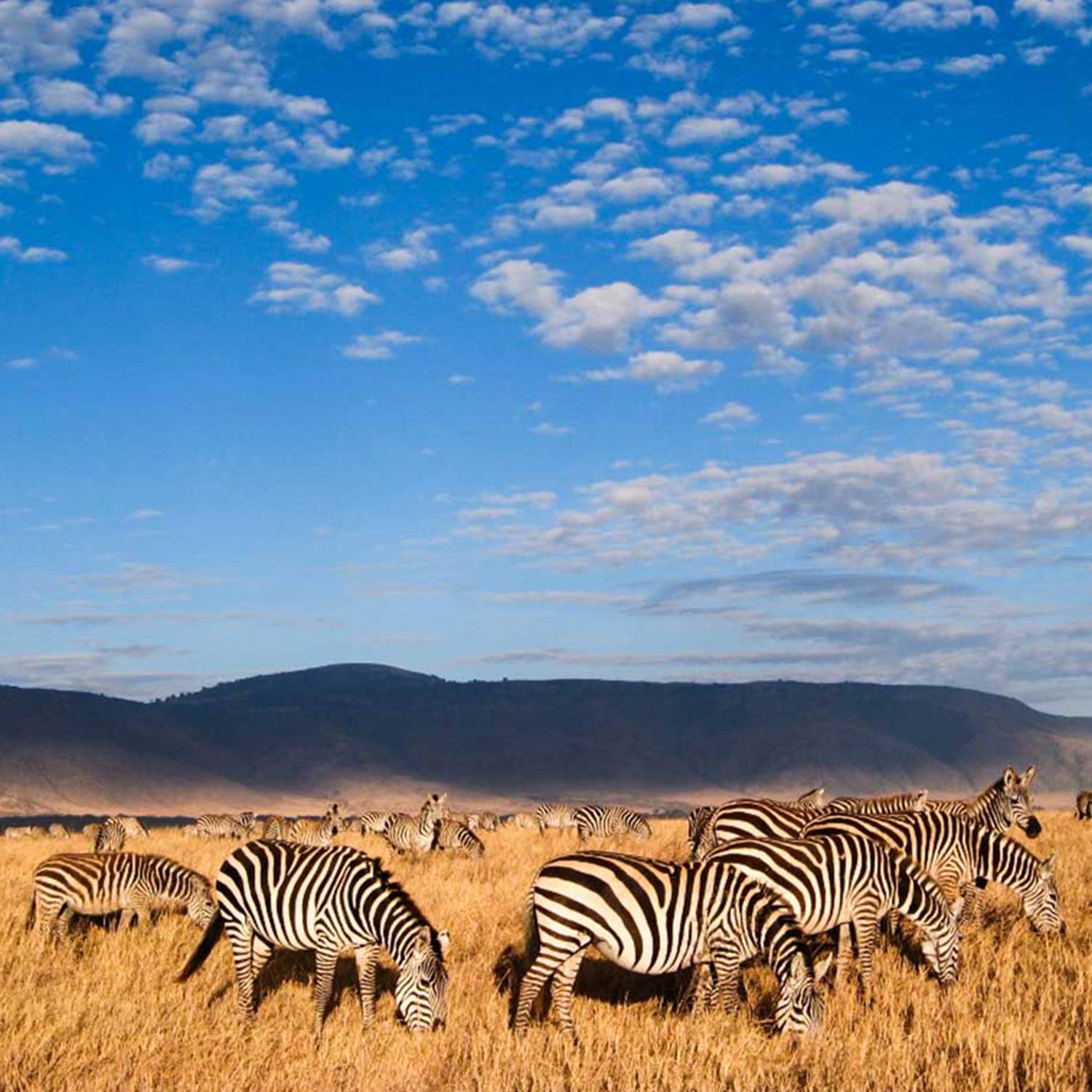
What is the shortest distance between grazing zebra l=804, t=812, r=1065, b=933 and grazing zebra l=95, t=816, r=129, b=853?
63.5 feet

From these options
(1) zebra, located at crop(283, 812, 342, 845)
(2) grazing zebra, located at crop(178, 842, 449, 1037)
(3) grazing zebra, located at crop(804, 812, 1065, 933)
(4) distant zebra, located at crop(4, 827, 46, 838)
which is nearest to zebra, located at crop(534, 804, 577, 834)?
(1) zebra, located at crop(283, 812, 342, 845)

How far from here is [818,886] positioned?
38.2 feet

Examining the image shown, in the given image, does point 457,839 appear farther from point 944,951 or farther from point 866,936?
point 944,951

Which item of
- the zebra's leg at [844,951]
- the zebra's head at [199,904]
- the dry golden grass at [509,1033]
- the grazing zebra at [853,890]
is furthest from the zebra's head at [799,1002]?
the zebra's head at [199,904]

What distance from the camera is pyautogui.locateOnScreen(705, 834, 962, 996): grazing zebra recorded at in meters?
11.6

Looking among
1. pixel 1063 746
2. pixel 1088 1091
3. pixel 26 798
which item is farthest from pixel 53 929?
pixel 1063 746

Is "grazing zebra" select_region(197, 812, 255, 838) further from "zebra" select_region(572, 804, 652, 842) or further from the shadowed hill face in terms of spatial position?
the shadowed hill face

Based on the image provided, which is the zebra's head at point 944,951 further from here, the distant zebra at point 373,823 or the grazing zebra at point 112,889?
the distant zebra at point 373,823

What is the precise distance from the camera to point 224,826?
36.9 meters

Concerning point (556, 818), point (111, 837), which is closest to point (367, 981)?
point (111, 837)

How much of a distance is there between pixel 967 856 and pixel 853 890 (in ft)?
9.99

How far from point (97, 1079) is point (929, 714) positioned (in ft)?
571

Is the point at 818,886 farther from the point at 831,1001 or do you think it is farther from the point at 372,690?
the point at 372,690

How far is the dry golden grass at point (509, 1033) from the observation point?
8.85m
